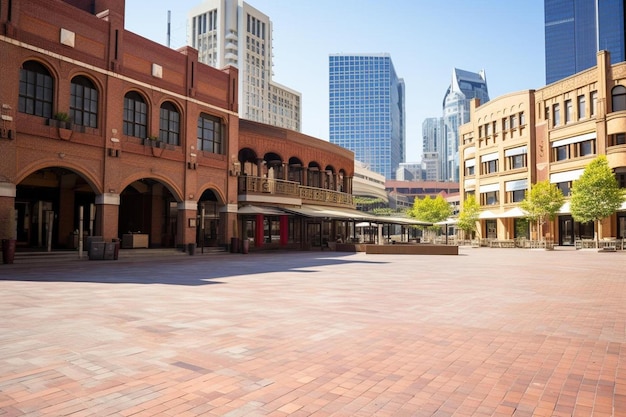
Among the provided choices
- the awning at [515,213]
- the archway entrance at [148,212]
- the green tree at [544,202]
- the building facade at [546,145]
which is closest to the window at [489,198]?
the building facade at [546,145]

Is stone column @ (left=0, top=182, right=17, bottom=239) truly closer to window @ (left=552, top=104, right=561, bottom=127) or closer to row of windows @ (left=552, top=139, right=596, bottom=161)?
row of windows @ (left=552, top=139, right=596, bottom=161)

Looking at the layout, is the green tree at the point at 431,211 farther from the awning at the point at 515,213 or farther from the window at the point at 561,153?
the window at the point at 561,153

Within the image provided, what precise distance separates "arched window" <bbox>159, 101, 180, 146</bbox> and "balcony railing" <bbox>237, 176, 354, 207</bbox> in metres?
5.79

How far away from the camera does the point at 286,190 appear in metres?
31.9

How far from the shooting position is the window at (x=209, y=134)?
2767cm

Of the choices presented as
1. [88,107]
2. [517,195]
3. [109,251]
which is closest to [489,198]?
[517,195]

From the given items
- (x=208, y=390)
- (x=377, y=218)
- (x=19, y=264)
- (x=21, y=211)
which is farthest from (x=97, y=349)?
(x=377, y=218)

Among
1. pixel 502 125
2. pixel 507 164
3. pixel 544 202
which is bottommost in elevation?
pixel 544 202

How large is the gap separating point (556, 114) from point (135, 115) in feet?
137

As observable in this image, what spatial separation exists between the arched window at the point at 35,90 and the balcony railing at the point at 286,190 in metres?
12.9

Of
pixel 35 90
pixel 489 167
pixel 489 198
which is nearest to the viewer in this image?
pixel 35 90

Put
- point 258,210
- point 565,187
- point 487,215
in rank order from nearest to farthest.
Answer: point 258,210, point 565,187, point 487,215

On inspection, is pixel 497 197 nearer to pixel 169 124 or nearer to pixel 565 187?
pixel 565 187

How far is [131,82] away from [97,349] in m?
20.7
